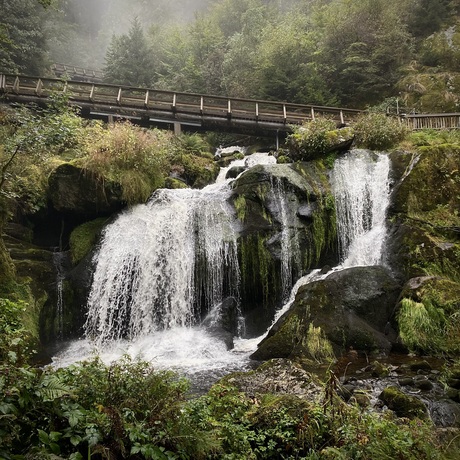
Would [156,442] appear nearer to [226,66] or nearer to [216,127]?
[216,127]

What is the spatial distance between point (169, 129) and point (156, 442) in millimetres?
18751

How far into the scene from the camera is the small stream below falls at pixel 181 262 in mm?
9422

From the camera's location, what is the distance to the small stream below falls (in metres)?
9.42

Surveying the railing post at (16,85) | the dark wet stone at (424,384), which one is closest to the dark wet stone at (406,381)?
the dark wet stone at (424,384)

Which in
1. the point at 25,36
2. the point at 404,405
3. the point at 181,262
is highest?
the point at 25,36

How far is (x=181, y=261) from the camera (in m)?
10.9

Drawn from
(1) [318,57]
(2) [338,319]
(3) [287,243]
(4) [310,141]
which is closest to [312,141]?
(4) [310,141]

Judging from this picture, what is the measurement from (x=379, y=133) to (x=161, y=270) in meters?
9.04

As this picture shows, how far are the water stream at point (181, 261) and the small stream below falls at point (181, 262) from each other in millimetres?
29

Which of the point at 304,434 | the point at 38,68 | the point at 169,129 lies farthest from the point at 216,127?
the point at 304,434

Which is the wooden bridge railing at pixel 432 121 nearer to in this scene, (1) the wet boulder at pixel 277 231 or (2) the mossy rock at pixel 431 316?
(1) the wet boulder at pixel 277 231

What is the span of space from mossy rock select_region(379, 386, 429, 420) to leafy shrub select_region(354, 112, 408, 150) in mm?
10179

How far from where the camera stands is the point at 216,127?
63.5 ft

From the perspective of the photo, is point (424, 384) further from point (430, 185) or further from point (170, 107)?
point (170, 107)
